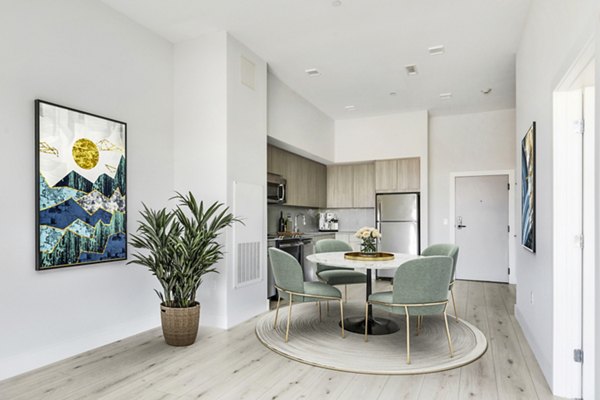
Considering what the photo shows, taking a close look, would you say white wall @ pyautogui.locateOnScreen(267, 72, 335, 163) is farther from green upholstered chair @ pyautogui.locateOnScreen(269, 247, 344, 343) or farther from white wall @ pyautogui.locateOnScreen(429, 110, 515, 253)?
green upholstered chair @ pyautogui.locateOnScreen(269, 247, 344, 343)

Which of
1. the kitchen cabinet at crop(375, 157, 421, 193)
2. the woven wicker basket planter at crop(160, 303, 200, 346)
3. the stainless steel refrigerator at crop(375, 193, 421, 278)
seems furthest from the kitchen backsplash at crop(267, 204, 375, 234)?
the woven wicker basket planter at crop(160, 303, 200, 346)

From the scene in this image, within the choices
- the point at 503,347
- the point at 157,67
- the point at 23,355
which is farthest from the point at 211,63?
the point at 503,347

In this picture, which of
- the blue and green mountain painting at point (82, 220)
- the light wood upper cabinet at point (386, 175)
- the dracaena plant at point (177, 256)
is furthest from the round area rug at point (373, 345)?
the light wood upper cabinet at point (386, 175)

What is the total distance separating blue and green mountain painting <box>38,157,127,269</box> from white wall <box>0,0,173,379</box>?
8 centimetres

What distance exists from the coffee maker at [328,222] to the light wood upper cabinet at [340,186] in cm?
29

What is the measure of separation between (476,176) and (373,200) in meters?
1.84

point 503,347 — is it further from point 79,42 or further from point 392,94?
point 79,42

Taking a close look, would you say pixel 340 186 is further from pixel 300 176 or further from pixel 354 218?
pixel 300 176

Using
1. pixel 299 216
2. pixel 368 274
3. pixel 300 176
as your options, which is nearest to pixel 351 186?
pixel 299 216

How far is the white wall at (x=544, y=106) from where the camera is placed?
2193 millimetres

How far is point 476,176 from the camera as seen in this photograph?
22.4 ft

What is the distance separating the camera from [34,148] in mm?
2896

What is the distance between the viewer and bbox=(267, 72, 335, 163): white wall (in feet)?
17.4

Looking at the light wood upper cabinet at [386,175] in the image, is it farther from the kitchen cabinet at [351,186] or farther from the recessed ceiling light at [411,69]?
the recessed ceiling light at [411,69]
